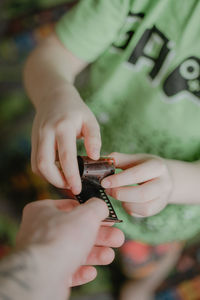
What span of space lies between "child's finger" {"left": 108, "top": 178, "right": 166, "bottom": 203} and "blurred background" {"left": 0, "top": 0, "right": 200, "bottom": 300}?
0.15 meters

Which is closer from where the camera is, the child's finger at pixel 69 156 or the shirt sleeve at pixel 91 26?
the child's finger at pixel 69 156

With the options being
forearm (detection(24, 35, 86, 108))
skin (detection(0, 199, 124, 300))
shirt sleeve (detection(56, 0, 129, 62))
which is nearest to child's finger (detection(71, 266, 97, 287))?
skin (detection(0, 199, 124, 300))

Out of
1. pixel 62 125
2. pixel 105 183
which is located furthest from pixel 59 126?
pixel 105 183

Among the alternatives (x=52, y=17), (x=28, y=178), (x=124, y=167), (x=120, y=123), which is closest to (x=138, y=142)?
(x=120, y=123)

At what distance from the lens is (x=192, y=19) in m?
0.54

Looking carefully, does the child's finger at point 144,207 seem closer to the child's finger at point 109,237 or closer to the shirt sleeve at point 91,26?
the child's finger at point 109,237

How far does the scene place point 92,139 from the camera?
461 mm

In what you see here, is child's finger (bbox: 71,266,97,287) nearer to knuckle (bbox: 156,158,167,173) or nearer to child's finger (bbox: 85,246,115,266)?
child's finger (bbox: 85,246,115,266)

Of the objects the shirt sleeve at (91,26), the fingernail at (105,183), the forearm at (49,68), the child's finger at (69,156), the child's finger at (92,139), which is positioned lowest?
the fingernail at (105,183)

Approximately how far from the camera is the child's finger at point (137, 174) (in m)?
0.42

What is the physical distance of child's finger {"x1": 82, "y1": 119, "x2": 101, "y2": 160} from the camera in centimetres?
44

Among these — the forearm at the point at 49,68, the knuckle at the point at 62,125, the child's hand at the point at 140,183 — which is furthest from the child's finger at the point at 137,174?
the forearm at the point at 49,68

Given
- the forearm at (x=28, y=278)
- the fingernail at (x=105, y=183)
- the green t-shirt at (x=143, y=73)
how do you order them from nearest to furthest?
the forearm at (x=28, y=278), the fingernail at (x=105, y=183), the green t-shirt at (x=143, y=73)

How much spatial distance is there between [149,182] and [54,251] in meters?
0.19
